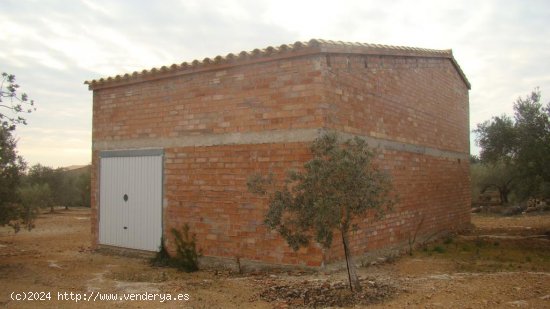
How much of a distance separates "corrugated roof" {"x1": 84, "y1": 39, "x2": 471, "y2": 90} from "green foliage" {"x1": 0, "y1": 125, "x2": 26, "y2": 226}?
242 centimetres

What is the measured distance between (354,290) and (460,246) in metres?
6.10

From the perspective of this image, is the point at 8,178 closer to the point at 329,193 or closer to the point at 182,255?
the point at 182,255

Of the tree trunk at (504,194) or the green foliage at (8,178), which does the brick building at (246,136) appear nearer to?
the green foliage at (8,178)

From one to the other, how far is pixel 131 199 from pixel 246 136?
361 cm

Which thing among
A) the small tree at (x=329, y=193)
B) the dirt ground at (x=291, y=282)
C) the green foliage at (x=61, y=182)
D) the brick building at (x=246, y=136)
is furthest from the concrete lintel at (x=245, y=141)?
the green foliage at (x=61, y=182)

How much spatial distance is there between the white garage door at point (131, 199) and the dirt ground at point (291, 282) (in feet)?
1.71

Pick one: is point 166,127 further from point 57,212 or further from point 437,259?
point 57,212

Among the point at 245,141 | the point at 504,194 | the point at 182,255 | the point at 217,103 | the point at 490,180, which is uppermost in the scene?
the point at 217,103

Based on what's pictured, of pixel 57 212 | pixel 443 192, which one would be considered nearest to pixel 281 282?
pixel 443 192

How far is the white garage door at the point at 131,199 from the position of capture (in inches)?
400

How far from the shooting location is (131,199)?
34.8 feet

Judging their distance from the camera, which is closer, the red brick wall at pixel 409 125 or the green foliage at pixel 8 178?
the red brick wall at pixel 409 125

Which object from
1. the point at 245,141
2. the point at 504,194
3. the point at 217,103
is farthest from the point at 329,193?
the point at 504,194

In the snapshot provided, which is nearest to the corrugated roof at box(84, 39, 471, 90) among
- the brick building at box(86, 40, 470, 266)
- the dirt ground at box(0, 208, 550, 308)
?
the brick building at box(86, 40, 470, 266)
